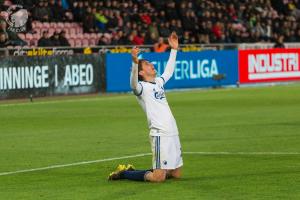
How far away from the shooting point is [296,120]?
23.1m

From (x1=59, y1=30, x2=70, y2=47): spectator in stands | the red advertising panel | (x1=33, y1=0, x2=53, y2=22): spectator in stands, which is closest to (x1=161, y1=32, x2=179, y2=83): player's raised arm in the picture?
(x1=59, y1=30, x2=70, y2=47): spectator in stands

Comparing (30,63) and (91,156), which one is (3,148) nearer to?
(91,156)

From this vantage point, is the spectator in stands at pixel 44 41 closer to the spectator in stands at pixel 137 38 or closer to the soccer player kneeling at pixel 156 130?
the spectator in stands at pixel 137 38

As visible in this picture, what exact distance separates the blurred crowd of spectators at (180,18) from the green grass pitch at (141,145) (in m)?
6.13

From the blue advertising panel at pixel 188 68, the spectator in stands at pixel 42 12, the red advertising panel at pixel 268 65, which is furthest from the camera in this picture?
the red advertising panel at pixel 268 65

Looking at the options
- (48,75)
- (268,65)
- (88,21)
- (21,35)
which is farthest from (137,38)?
(48,75)

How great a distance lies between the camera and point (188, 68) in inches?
1474

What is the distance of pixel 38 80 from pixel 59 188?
19.0m

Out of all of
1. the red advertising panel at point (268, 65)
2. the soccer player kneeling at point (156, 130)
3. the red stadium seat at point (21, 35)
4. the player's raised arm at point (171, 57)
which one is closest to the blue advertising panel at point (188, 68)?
the red advertising panel at point (268, 65)

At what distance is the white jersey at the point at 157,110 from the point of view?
13117 mm

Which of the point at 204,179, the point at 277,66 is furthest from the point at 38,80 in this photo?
the point at 204,179

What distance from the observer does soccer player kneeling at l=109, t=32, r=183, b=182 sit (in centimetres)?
1292

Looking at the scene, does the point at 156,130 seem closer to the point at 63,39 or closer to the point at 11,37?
the point at 11,37

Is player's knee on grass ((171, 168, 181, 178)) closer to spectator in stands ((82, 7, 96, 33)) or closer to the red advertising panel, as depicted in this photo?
spectator in stands ((82, 7, 96, 33))
